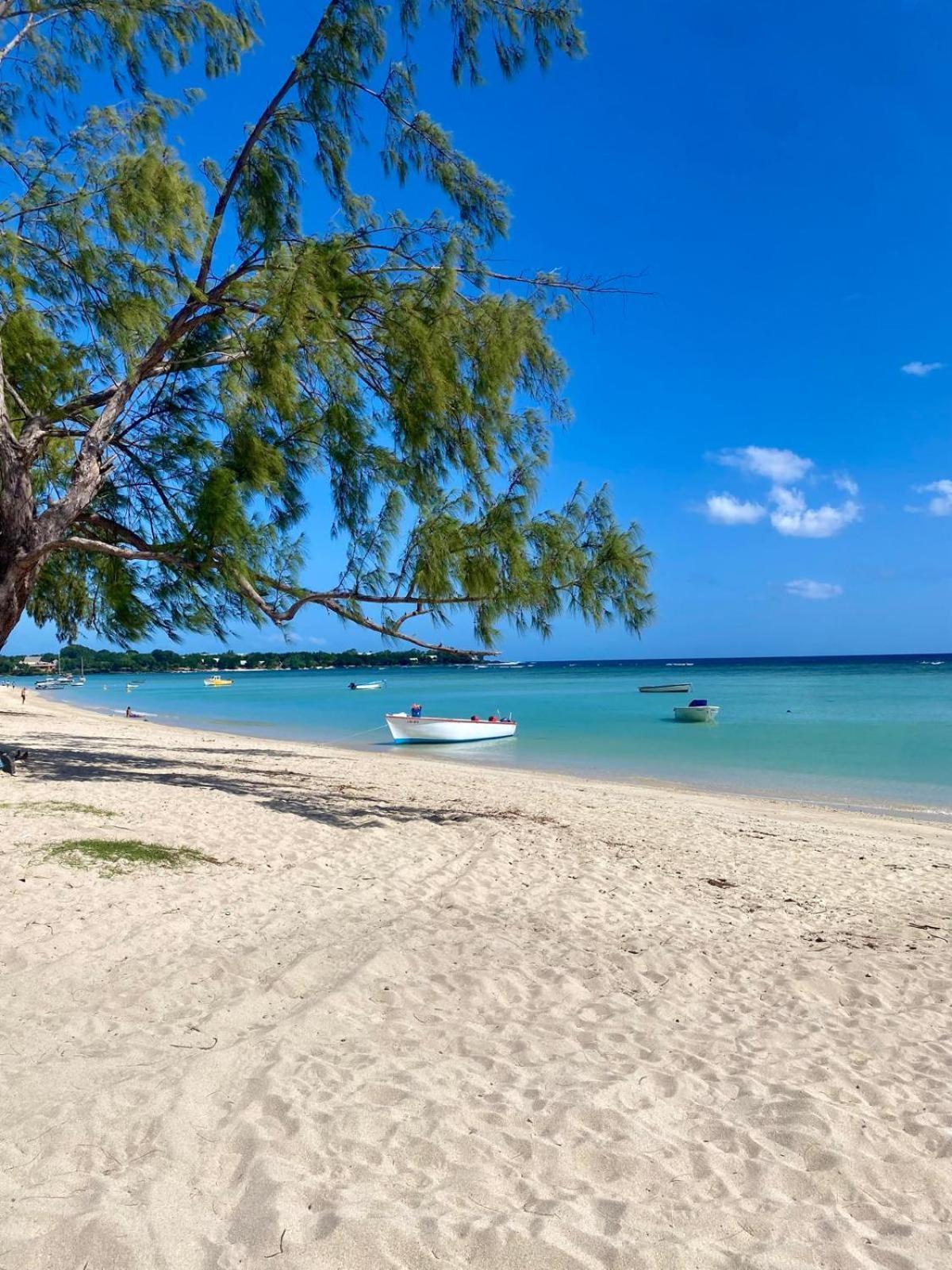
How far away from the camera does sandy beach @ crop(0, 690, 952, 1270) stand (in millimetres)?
2289

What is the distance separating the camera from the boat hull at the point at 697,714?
3114 centimetres

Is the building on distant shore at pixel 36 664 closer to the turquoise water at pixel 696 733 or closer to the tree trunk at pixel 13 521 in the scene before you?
the turquoise water at pixel 696 733

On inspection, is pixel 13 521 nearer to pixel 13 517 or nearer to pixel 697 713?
pixel 13 517

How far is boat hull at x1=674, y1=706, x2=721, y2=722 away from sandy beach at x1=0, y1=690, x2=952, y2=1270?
79.5 ft

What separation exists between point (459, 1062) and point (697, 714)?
2926 cm

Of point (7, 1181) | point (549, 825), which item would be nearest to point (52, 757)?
point (549, 825)

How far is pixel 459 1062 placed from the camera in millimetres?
3350

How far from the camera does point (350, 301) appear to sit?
760 centimetres

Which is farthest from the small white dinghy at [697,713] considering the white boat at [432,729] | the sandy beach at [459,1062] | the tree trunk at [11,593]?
the tree trunk at [11,593]

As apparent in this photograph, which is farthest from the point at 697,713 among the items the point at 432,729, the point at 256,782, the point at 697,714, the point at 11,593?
the point at 11,593

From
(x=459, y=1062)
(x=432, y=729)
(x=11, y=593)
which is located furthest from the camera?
(x=432, y=729)

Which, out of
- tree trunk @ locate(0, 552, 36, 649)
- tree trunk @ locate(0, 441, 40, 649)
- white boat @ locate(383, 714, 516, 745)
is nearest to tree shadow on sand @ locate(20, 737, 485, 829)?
tree trunk @ locate(0, 552, 36, 649)

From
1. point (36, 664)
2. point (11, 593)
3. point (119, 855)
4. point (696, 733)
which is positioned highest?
point (11, 593)

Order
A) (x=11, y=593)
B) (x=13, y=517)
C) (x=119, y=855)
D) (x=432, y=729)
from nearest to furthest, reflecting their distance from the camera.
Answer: (x=119, y=855), (x=13, y=517), (x=11, y=593), (x=432, y=729)
